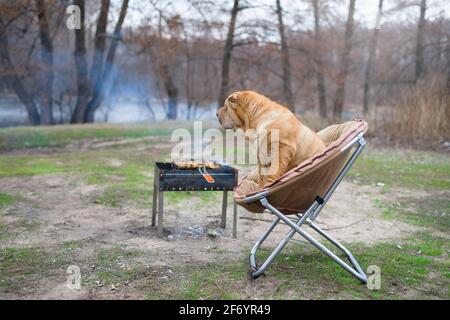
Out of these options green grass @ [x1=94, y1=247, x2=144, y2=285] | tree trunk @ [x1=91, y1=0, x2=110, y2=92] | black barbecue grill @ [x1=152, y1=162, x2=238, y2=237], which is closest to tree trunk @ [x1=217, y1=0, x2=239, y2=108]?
tree trunk @ [x1=91, y1=0, x2=110, y2=92]

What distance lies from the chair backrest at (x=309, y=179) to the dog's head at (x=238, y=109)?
922mm

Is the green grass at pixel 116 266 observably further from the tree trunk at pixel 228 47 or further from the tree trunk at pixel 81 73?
the tree trunk at pixel 81 73

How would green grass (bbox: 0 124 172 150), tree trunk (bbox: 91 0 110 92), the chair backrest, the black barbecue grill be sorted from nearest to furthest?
the chair backrest
the black barbecue grill
green grass (bbox: 0 124 172 150)
tree trunk (bbox: 91 0 110 92)

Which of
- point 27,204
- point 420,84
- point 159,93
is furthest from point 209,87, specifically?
point 27,204

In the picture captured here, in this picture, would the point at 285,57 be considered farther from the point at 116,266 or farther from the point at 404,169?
the point at 116,266

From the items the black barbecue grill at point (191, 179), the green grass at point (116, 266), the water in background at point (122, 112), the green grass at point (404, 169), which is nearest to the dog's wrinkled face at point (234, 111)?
the black barbecue grill at point (191, 179)

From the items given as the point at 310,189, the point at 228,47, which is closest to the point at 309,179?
the point at 310,189

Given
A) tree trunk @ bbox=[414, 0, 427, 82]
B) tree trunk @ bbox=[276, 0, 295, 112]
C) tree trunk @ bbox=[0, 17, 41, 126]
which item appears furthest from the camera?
tree trunk @ bbox=[414, 0, 427, 82]

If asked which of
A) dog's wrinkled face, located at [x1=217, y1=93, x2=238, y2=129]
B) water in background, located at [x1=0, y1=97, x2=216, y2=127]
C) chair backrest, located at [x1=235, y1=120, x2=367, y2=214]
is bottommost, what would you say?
water in background, located at [x1=0, y1=97, x2=216, y2=127]

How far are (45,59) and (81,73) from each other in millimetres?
2322

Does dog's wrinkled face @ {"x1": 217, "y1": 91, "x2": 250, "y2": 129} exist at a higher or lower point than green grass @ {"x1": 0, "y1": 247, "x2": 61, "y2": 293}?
higher

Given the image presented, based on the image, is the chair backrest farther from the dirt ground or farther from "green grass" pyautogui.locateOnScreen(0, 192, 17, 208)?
"green grass" pyautogui.locateOnScreen(0, 192, 17, 208)

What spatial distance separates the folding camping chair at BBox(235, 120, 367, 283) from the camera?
3.65m

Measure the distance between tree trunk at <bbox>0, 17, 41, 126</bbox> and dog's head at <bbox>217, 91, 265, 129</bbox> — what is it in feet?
56.9
